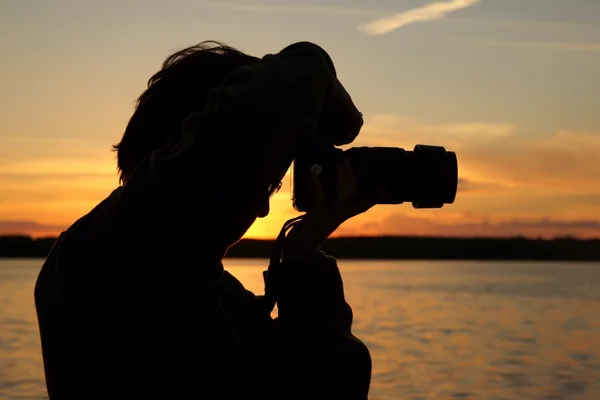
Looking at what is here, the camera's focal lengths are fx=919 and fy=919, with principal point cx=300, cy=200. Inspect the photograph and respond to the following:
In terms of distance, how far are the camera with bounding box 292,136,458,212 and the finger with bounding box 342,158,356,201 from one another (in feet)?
0.06

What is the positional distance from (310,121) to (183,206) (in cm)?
24

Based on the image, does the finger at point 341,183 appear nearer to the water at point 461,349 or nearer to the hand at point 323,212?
the hand at point 323,212

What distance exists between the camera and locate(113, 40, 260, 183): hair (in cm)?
158

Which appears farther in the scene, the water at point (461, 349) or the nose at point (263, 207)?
the water at point (461, 349)

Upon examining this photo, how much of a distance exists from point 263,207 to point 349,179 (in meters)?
0.35

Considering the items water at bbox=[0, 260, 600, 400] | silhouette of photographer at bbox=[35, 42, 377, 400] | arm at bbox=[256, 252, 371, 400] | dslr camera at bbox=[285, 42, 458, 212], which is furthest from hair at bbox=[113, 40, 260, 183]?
water at bbox=[0, 260, 600, 400]

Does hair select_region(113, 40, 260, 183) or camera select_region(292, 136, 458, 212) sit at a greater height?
hair select_region(113, 40, 260, 183)

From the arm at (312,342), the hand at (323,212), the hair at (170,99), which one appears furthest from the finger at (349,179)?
the hair at (170,99)

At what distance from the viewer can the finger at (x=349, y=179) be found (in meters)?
1.71

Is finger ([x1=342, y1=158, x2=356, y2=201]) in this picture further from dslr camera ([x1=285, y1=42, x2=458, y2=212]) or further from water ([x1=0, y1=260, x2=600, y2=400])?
water ([x1=0, y1=260, x2=600, y2=400])

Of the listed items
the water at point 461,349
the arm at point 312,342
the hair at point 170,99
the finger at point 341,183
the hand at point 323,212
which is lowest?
the water at point 461,349

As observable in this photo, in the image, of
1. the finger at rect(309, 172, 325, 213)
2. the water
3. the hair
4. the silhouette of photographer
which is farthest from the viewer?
the water

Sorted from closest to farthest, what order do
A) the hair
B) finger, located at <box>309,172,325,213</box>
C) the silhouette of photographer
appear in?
the silhouette of photographer, the hair, finger, located at <box>309,172,325,213</box>

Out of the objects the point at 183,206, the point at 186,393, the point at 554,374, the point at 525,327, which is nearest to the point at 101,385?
the point at 186,393
